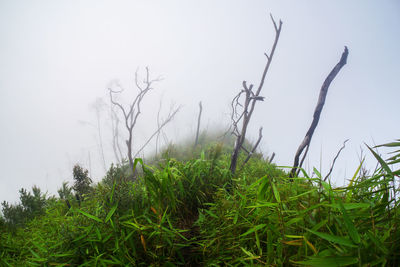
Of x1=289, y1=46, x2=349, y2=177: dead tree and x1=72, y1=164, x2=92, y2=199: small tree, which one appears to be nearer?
x1=289, y1=46, x2=349, y2=177: dead tree

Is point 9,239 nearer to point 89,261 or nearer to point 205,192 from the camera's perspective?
point 89,261

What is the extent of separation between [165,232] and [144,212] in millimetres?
132

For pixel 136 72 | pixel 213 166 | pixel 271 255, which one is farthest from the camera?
pixel 136 72

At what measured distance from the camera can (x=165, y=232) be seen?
21.6 inches

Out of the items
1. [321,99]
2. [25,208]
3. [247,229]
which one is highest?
[321,99]

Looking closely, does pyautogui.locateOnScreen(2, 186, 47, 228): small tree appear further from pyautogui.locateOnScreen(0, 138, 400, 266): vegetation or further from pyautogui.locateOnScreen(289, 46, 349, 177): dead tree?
pyautogui.locateOnScreen(289, 46, 349, 177): dead tree

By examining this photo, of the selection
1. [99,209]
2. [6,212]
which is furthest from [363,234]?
[6,212]

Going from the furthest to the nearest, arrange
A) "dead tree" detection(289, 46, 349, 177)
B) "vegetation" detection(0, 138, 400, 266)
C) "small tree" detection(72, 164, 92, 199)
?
Result: "small tree" detection(72, 164, 92, 199), "dead tree" detection(289, 46, 349, 177), "vegetation" detection(0, 138, 400, 266)

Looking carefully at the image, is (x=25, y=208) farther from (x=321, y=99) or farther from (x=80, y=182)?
(x=321, y=99)

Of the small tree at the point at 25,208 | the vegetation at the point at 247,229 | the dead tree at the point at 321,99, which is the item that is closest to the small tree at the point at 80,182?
the small tree at the point at 25,208

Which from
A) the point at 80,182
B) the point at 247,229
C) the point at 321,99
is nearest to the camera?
the point at 247,229

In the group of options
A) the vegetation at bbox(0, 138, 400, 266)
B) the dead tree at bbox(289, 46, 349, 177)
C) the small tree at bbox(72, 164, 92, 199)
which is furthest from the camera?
the small tree at bbox(72, 164, 92, 199)

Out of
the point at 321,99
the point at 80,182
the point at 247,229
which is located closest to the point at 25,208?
the point at 80,182

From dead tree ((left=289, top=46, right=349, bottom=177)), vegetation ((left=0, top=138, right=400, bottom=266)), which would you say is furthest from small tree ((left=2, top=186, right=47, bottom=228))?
dead tree ((left=289, top=46, right=349, bottom=177))
